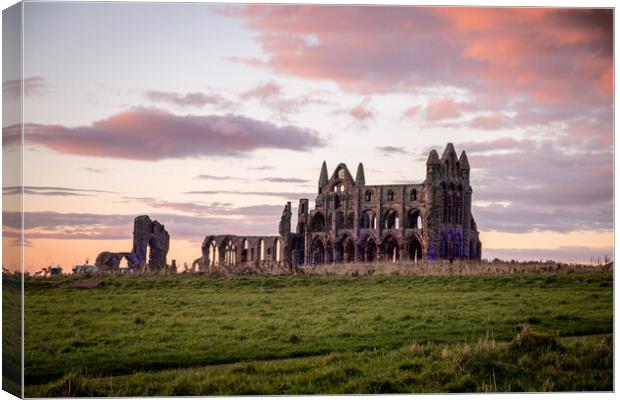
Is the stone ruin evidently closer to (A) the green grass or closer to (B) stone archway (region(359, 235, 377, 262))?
(B) stone archway (region(359, 235, 377, 262))

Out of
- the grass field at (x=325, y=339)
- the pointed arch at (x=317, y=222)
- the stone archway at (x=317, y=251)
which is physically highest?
the pointed arch at (x=317, y=222)

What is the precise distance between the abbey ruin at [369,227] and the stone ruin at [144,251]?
877cm

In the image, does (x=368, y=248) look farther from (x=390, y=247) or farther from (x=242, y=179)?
(x=242, y=179)

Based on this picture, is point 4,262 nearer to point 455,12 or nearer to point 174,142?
point 174,142

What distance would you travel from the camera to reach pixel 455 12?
24828mm

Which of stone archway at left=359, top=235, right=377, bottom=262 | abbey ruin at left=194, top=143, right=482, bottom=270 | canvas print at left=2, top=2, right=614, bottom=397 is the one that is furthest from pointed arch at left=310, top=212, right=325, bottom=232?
canvas print at left=2, top=2, right=614, bottom=397

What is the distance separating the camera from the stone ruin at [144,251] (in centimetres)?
4678

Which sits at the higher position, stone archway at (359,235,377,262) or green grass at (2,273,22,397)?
stone archway at (359,235,377,262)

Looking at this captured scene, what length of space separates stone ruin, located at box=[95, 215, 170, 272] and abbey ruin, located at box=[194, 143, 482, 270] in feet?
28.8

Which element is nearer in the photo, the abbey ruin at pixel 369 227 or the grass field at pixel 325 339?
the grass field at pixel 325 339

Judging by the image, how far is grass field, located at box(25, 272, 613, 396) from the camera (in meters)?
21.5

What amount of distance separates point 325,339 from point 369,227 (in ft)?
152

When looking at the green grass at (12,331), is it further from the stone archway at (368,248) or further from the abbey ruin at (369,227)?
the stone archway at (368,248)

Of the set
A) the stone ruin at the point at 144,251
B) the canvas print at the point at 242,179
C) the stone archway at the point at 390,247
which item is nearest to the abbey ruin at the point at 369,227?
the stone archway at the point at 390,247
